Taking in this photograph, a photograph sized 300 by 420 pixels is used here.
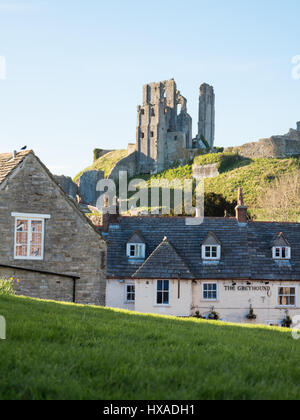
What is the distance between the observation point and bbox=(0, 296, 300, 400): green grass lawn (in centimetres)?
604

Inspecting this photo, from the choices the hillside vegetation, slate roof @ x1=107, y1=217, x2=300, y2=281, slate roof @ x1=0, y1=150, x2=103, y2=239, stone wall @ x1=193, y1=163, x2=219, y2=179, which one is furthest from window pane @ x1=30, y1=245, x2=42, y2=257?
stone wall @ x1=193, y1=163, x2=219, y2=179

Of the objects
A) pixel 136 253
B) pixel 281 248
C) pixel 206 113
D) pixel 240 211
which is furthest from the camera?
pixel 206 113

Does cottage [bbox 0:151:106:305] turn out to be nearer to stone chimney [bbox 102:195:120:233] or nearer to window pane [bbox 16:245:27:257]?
window pane [bbox 16:245:27:257]

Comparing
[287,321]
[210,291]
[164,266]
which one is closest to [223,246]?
[210,291]

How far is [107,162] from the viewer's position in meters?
111

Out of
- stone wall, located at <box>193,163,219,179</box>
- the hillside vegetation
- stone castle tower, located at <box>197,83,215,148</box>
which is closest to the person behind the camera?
the hillside vegetation

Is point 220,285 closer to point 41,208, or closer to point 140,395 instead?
point 41,208

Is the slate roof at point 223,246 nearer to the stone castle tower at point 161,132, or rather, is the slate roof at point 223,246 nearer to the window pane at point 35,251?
the window pane at point 35,251

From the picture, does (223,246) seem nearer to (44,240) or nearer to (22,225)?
(44,240)

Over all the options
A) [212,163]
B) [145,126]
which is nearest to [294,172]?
[212,163]

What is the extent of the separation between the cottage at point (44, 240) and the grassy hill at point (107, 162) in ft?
278

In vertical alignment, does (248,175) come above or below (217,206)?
above

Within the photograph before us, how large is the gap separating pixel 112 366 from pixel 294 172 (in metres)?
65.7

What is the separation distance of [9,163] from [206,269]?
49.0 feet
